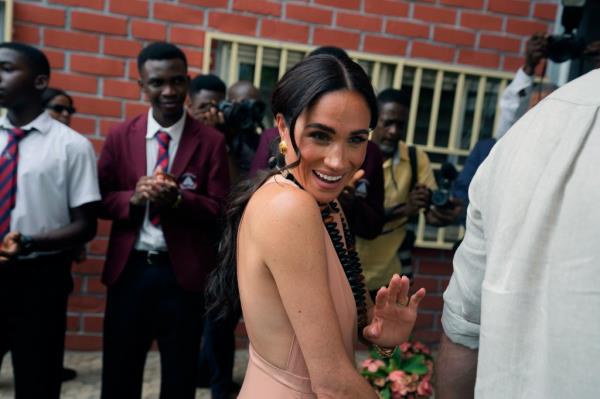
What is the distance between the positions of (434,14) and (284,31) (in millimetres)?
1029

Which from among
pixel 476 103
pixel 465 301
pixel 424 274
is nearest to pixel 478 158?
pixel 476 103

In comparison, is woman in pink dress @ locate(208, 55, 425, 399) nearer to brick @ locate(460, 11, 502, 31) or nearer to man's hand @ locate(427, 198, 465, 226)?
man's hand @ locate(427, 198, 465, 226)

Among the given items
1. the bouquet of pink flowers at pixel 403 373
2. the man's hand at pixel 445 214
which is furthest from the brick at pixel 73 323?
the man's hand at pixel 445 214

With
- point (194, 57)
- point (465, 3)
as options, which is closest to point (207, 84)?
point (194, 57)

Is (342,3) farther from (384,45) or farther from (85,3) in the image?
(85,3)

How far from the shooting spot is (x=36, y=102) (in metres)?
2.87

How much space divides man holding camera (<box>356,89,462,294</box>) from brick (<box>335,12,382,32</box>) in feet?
2.10

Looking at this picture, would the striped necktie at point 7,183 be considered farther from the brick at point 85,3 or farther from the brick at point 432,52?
the brick at point 432,52

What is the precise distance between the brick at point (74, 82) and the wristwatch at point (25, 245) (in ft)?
4.74

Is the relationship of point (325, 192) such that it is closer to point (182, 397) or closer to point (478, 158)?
point (182, 397)

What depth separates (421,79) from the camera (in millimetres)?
4145

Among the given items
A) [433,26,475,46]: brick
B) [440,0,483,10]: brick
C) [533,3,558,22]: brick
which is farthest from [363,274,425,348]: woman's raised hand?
[533,3,558,22]: brick

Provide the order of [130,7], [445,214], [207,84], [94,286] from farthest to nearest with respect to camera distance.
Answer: [94,286], [130,7], [207,84], [445,214]

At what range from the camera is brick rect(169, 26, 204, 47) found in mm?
3834
